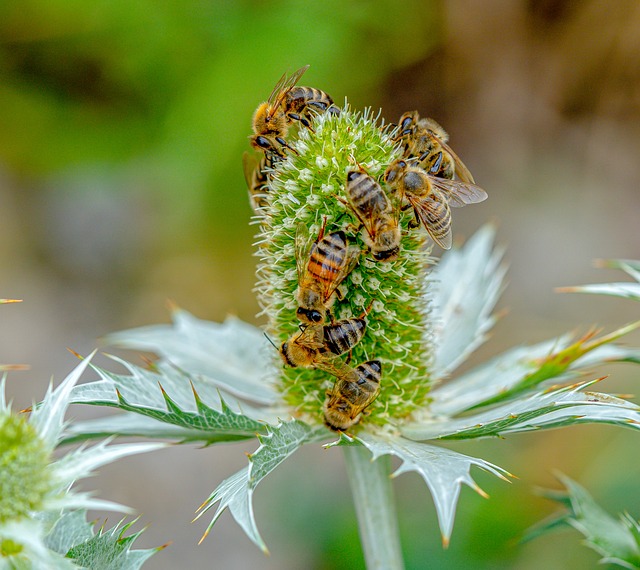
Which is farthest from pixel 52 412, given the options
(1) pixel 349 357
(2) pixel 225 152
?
(2) pixel 225 152

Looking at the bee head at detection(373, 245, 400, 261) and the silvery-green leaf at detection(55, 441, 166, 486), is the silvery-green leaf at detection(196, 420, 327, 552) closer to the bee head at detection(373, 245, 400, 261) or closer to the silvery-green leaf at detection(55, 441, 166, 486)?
the silvery-green leaf at detection(55, 441, 166, 486)

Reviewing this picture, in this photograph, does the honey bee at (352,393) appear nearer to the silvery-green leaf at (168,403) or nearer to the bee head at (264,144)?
the silvery-green leaf at (168,403)

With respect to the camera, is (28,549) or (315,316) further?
(315,316)

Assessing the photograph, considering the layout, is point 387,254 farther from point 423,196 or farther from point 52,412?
point 52,412

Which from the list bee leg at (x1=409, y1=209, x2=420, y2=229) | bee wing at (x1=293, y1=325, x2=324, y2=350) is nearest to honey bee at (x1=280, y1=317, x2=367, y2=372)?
bee wing at (x1=293, y1=325, x2=324, y2=350)

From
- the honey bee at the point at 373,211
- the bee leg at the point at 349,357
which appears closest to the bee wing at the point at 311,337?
the bee leg at the point at 349,357

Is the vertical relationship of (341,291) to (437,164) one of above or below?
below

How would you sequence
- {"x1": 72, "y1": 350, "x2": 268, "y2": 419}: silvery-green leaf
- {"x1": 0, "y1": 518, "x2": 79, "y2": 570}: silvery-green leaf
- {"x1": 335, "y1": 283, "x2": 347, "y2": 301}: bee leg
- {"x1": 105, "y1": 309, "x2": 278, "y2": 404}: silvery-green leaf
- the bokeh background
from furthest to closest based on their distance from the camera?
the bokeh background < {"x1": 105, "y1": 309, "x2": 278, "y2": 404}: silvery-green leaf < {"x1": 335, "y1": 283, "x2": 347, "y2": 301}: bee leg < {"x1": 72, "y1": 350, "x2": 268, "y2": 419}: silvery-green leaf < {"x1": 0, "y1": 518, "x2": 79, "y2": 570}: silvery-green leaf
